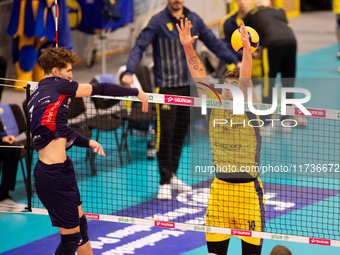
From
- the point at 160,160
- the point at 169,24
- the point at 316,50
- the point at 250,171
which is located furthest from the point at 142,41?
the point at 316,50

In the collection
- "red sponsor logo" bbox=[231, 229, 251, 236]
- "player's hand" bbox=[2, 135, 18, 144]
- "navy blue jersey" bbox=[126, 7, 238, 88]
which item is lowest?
"red sponsor logo" bbox=[231, 229, 251, 236]

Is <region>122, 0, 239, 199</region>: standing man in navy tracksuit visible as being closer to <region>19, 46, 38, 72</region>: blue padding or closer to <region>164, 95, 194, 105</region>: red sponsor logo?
<region>164, 95, 194, 105</region>: red sponsor logo

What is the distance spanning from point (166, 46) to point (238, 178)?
156 inches

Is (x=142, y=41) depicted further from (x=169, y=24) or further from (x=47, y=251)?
(x=47, y=251)

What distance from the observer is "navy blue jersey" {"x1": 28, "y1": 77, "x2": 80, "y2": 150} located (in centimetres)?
546

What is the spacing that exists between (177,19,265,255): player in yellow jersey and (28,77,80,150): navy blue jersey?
1.39m

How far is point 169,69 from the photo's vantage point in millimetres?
9094

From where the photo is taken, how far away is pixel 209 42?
30.5 feet

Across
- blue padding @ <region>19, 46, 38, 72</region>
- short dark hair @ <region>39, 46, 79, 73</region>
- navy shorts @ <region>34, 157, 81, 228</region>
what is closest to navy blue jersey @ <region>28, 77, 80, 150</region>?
short dark hair @ <region>39, 46, 79, 73</region>

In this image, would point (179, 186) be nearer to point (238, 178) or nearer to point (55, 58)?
point (238, 178)

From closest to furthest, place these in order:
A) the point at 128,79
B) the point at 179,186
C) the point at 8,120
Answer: the point at 128,79
the point at 8,120
the point at 179,186

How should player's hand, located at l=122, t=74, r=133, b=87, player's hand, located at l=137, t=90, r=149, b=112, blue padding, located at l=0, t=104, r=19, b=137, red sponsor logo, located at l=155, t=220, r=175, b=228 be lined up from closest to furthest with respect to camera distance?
player's hand, located at l=137, t=90, r=149, b=112, red sponsor logo, located at l=155, t=220, r=175, b=228, player's hand, located at l=122, t=74, r=133, b=87, blue padding, located at l=0, t=104, r=19, b=137

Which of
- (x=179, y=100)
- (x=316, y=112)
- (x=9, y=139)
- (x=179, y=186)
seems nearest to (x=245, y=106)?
(x=316, y=112)

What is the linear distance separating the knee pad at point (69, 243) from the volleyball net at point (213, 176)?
0.75 m
